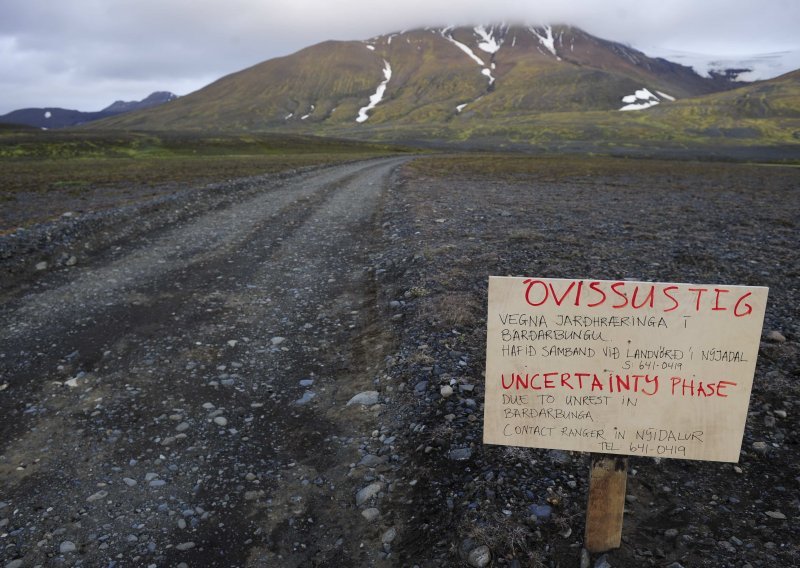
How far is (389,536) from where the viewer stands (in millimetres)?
4234

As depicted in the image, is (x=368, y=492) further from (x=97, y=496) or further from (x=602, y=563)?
(x=97, y=496)

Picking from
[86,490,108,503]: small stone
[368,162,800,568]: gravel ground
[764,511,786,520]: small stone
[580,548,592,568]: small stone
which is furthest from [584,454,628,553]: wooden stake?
[86,490,108,503]: small stone

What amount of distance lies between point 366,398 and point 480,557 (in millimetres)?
2795

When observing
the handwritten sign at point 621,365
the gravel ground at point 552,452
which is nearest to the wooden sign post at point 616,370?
the handwritten sign at point 621,365

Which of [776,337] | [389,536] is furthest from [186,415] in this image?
[776,337]

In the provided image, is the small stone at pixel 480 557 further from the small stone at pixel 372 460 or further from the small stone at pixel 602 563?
the small stone at pixel 372 460

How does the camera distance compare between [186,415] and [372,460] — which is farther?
[186,415]

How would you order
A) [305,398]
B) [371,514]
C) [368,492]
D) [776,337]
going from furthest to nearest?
[776,337] < [305,398] < [368,492] < [371,514]

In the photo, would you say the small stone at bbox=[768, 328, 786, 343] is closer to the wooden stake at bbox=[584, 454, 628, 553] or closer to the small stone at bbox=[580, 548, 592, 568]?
the wooden stake at bbox=[584, 454, 628, 553]

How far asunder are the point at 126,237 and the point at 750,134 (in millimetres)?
178152

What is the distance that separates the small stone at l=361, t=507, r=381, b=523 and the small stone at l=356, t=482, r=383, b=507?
12cm

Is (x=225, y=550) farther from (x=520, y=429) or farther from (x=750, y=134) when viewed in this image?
(x=750, y=134)

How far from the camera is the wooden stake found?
372 cm

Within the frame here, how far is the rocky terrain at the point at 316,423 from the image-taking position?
13.6 feet
